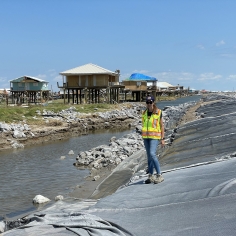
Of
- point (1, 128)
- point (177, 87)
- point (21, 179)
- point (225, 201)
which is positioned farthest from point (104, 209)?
point (177, 87)

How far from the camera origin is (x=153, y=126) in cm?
635

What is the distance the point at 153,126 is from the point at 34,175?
7.15 meters

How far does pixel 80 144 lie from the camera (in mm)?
19859

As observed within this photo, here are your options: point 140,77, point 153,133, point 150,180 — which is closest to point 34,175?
point 150,180

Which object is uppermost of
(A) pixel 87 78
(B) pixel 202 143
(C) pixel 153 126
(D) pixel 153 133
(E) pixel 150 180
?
(A) pixel 87 78

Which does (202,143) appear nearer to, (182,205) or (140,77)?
(182,205)

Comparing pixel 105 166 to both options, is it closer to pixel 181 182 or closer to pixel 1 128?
pixel 181 182

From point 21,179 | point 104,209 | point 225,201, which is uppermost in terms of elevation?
point 225,201

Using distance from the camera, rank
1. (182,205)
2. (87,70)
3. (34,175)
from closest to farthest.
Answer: (182,205) → (34,175) → (87,70)

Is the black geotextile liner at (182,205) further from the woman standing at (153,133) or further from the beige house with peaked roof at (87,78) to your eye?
the beige house with peaked roof at (87,78)

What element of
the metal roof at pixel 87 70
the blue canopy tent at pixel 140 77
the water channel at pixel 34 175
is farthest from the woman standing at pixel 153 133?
the blue canopy tent at pixel 140 77

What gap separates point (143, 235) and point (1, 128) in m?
17.2

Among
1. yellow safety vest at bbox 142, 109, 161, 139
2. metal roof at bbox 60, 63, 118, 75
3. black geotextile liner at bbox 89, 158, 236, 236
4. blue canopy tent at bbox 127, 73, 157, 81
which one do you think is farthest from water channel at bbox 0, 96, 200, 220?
blue canopy tent at bbox 127, 73, 157, 81

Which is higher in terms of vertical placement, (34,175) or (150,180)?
(150,180)
